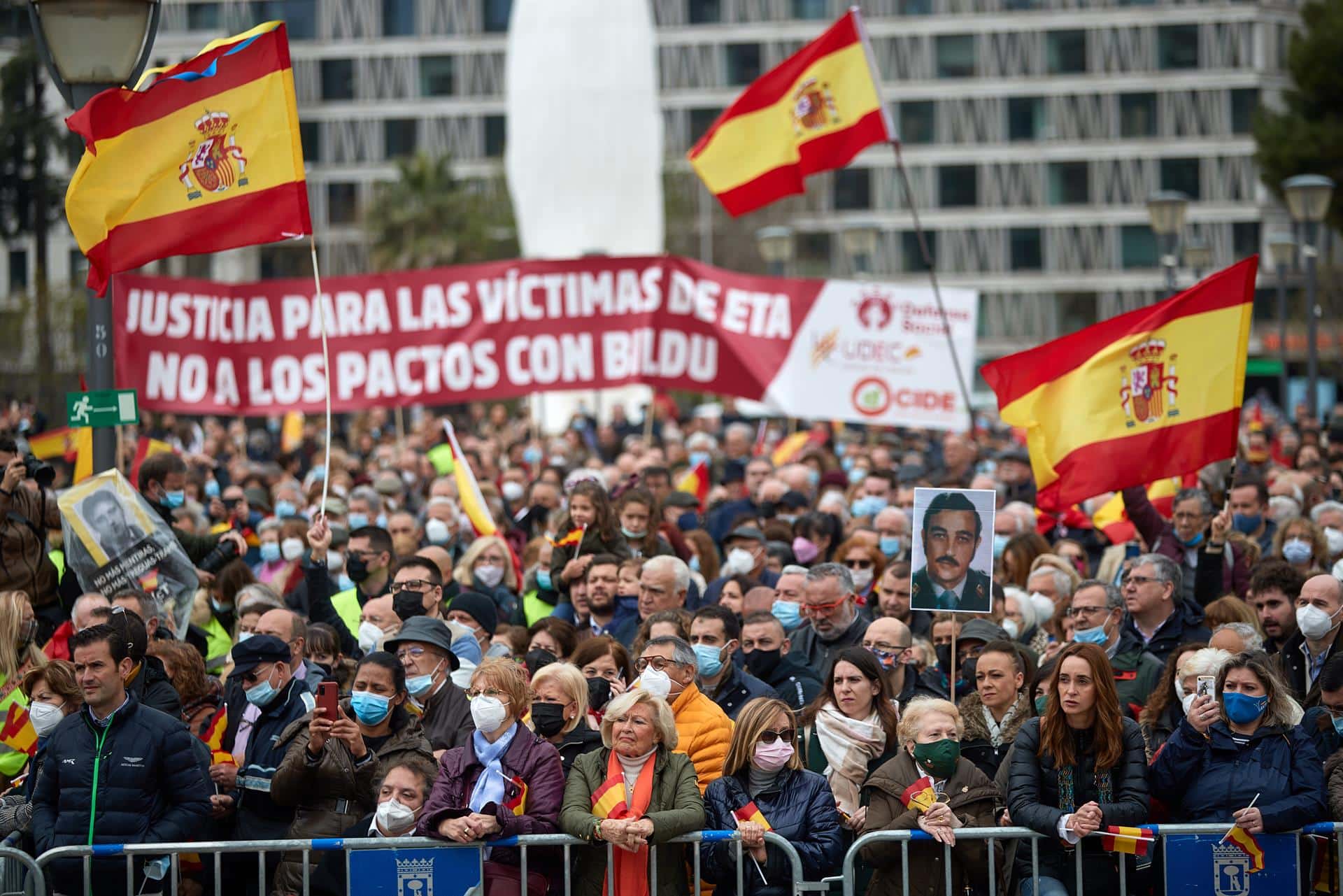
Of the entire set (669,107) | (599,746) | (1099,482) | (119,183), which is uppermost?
(669,107)

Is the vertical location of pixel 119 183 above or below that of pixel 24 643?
above

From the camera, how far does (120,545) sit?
366 inches

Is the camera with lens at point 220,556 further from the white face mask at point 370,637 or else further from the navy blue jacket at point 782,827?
the navy blue jacket at point 782,827

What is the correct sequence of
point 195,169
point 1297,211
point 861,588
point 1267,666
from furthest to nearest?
point 1297,211 → point 861,588 → point 195,169 → point 1267,666

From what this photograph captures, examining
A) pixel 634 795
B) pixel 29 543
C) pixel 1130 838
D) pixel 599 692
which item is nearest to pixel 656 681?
pixel 599 692

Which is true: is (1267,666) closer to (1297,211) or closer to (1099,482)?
(1099,482)

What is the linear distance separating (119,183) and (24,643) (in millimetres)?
2256

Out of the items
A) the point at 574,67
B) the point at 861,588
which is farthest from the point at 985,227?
the point at 861,588

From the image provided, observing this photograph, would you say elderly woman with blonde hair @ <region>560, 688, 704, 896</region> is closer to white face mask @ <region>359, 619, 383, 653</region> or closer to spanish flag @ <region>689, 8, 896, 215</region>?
white face mask @ <region>359, 619, 383, 653</region>

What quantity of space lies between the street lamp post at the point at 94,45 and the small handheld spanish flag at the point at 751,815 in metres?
3.83

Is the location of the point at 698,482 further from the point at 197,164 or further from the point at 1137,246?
the point at 1137,246

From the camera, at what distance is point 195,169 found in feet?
30.2

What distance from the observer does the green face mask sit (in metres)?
6.91

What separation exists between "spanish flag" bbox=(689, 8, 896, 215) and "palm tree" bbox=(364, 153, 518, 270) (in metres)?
46.6
